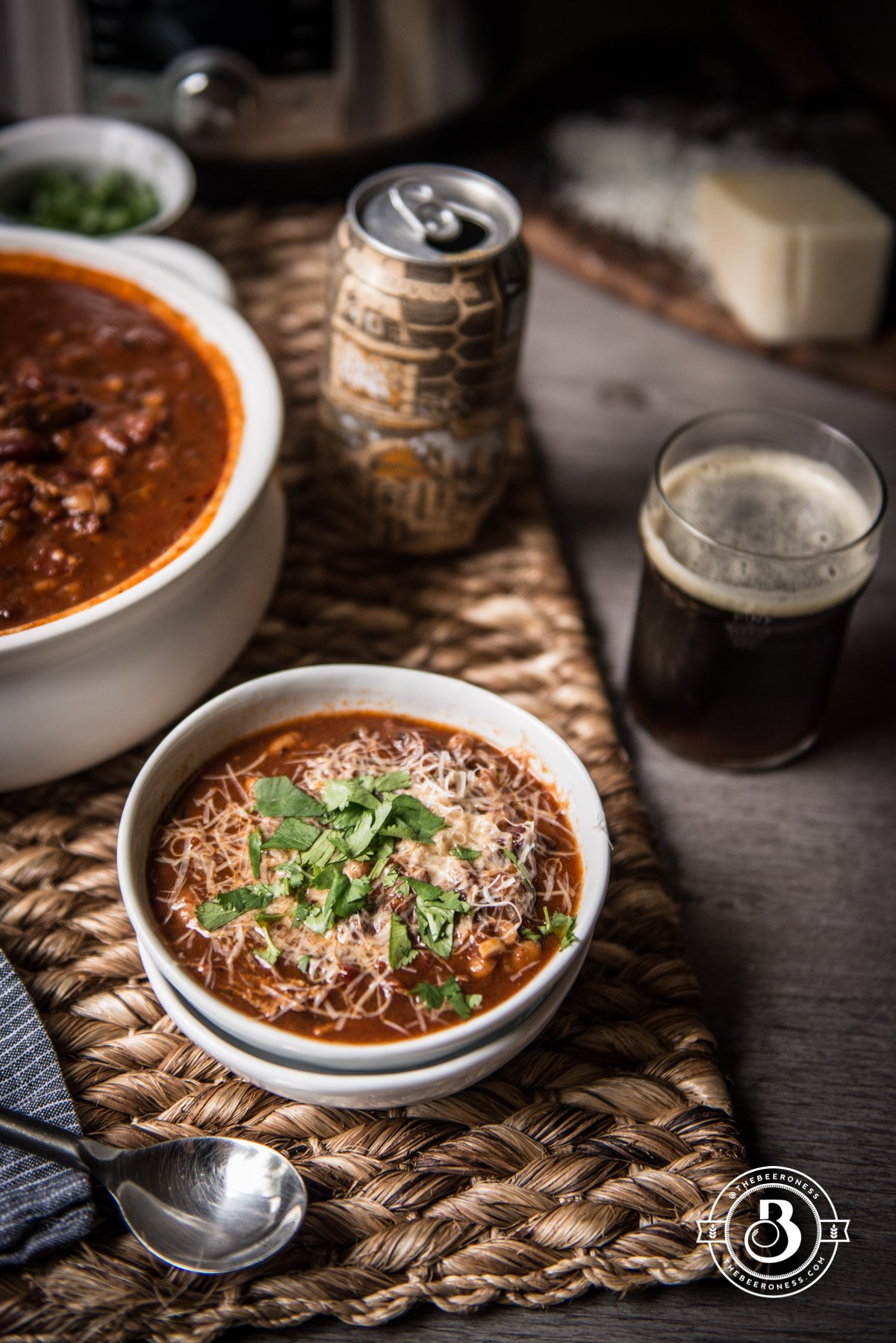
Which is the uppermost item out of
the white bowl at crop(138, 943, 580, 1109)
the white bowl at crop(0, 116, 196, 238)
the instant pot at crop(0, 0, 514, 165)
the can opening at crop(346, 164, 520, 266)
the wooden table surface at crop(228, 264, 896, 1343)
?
the can opening at crop(346, 164, 520, 266)

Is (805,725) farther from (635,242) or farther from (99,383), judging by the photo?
(635,242)

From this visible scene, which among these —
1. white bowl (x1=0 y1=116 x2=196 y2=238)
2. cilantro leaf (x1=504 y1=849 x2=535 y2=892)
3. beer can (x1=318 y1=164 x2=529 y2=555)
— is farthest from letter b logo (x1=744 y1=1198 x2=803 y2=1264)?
white bowl (x1=0 y1=116 x2=196 y2=238)

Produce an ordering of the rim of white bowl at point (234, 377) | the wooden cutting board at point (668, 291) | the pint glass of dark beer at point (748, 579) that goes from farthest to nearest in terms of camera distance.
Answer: the wooden cutting board at point (668, 291), the pint glass of dark beer at point (748, 579), the rim of white bowl at point (234, 377)

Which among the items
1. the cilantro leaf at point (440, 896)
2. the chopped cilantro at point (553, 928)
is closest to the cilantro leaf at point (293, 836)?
the cilantro leaf at point (440, 896)

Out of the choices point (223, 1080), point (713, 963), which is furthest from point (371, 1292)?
point (713, 963)

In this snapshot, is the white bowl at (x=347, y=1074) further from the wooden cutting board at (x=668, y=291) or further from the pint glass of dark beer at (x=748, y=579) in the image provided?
the wooden cutting board at (x=668, y=291)

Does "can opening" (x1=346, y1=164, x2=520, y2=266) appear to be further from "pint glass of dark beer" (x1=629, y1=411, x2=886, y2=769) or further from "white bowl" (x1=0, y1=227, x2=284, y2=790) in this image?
"pint glass of dark beer" (x1=629, y1=411, x2=886, y2=769)
